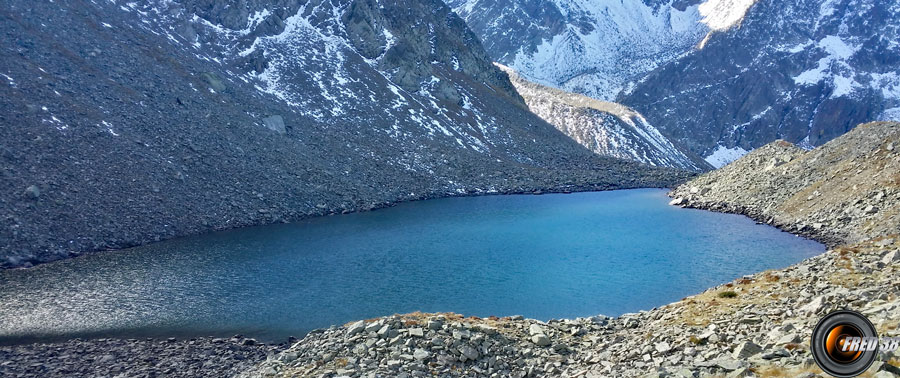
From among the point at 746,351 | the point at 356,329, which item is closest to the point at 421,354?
the point at 356,329

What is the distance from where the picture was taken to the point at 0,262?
182 ft

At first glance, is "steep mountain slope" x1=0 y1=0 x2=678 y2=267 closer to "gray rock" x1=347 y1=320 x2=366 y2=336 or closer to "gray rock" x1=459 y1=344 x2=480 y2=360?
"gray rock" x1=347 y1=320 x2=366 y2=336

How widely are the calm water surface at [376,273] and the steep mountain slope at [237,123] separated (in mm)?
7723

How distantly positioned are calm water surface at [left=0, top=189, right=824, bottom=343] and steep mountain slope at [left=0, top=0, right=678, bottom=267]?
7723 mm

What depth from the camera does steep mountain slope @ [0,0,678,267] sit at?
69.6m

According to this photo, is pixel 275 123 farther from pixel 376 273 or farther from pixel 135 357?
pixel 135 357

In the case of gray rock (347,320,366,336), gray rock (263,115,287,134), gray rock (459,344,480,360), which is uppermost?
gray rock (263,115,287,134)

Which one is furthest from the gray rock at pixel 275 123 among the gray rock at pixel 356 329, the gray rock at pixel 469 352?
the gray rock at pixel 469 352

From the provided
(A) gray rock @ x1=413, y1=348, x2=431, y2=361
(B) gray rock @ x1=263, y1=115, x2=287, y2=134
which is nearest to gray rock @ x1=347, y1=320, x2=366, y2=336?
(A) gray rock @ x1=413, y1=348, x2=431, y2=361

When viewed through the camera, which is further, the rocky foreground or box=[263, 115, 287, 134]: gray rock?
box=[263, 115, 287, 134]: gray rock

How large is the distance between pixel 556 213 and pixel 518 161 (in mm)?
40715

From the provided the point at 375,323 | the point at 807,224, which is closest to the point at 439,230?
the point at 807,224

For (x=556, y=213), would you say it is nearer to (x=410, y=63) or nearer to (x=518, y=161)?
(x=518, y=161)

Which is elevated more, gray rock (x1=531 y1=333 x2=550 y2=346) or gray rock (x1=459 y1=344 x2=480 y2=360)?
gray rock (x1=531 y1=333 x2=550 y2=346)
